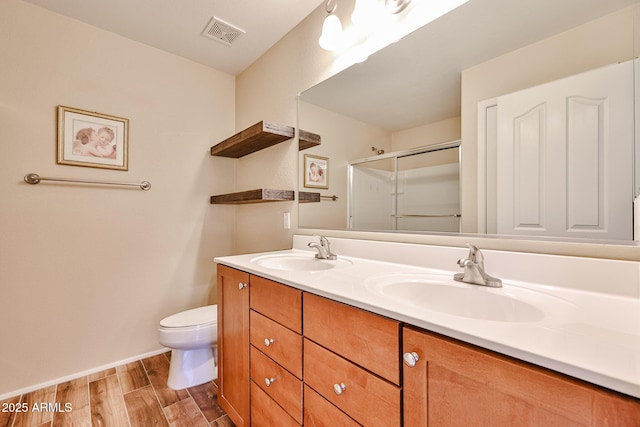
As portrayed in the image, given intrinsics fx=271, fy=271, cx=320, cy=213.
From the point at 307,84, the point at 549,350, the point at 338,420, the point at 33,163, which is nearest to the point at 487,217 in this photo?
the point at 549,350

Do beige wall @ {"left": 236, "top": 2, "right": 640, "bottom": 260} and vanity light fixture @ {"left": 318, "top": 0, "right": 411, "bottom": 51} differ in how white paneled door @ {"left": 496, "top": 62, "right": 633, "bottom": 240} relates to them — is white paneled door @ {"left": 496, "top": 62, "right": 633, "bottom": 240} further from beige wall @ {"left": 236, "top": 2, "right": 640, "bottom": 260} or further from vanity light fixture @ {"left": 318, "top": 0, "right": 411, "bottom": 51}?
vanity light fixture @ {"left": 318, "top": 0, "right": 411, "bottom": 51}

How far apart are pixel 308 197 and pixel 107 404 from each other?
164cm

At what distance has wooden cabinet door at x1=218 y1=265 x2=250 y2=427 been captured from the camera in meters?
1.23

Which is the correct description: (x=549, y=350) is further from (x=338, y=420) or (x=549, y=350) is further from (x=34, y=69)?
(x=34, y=69)

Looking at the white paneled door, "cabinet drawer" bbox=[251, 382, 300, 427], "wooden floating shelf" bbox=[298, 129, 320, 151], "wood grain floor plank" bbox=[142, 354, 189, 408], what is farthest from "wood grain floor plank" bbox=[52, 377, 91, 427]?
the white paneled door

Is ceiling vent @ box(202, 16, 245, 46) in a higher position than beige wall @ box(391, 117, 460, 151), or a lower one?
higher

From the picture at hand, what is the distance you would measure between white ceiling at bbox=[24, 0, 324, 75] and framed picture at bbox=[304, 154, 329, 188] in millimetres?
911

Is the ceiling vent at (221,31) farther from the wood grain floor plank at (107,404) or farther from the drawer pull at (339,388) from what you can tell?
the wood grain floor plank at (107,404)

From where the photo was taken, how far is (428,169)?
47.1 inches

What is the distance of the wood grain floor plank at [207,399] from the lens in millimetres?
1450

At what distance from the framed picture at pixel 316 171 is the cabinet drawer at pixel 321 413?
3.65 feet

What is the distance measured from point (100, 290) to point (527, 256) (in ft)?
7.89

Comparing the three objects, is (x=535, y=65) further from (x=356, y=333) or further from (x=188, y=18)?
(x=188, y=18)

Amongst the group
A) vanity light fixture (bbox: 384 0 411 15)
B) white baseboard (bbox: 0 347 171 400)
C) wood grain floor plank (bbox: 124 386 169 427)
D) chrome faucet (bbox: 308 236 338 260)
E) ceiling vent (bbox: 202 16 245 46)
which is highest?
ceiling vent (bbox: 202 16 245 46)
